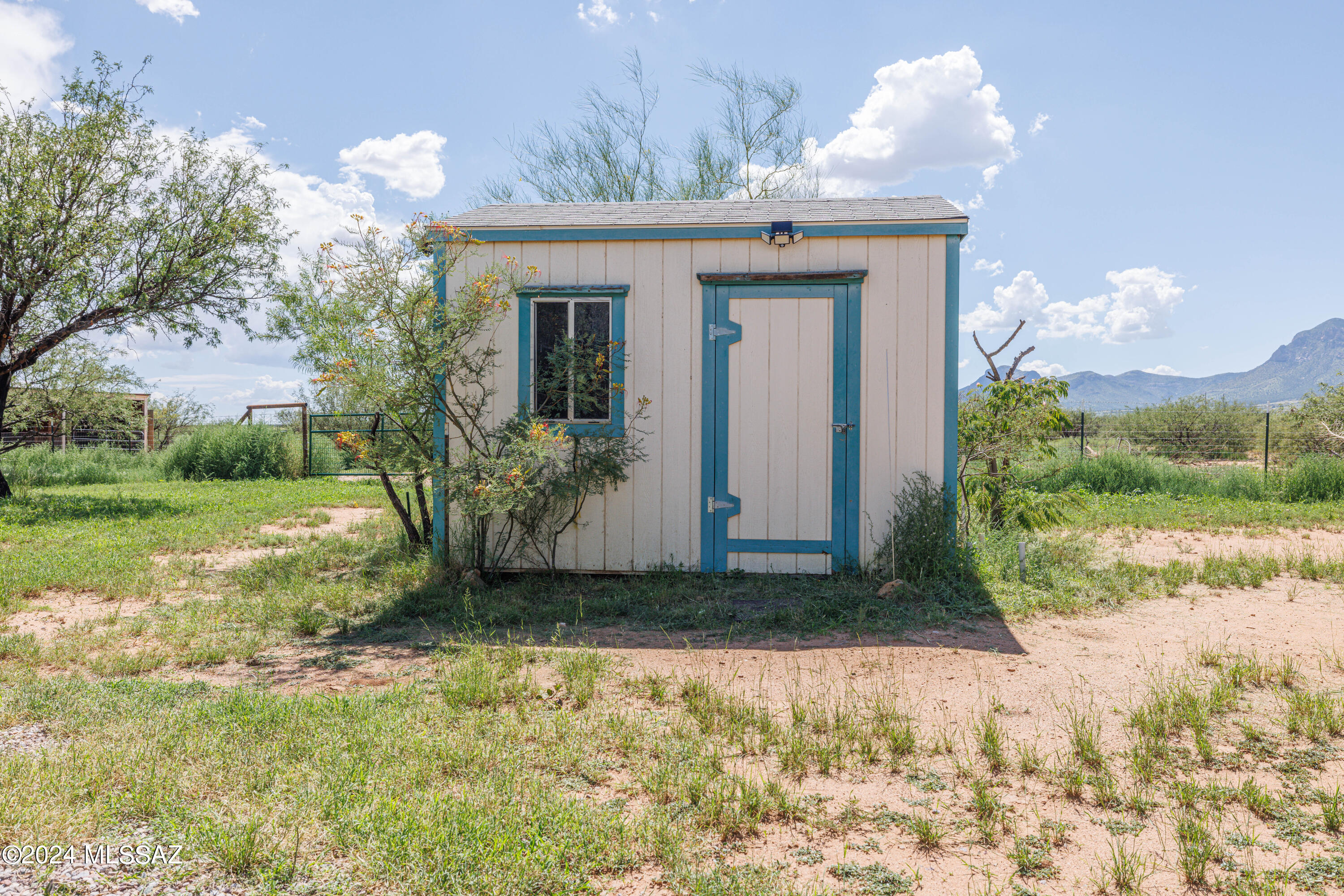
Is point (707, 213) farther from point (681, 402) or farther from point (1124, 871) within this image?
point (1124, 871)

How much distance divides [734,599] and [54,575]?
532 centimetres

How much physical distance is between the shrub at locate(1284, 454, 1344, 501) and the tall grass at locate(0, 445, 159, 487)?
64.2 ft

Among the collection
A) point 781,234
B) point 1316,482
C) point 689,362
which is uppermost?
point 781,234

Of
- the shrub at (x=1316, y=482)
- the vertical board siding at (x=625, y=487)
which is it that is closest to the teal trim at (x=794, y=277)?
the vertical board siding at (x=625, y=487)

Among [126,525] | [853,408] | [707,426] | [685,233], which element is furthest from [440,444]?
[126,525]

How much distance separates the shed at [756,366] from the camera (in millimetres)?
5734

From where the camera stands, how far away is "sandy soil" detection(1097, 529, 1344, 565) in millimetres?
6793

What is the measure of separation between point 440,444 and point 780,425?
2.70m

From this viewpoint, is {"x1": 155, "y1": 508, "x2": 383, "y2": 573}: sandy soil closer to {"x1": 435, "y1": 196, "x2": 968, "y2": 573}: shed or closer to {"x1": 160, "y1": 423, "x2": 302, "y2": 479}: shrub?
{"x1": 435, "y1": 196, "x2": 968, "y2": 573}: shed

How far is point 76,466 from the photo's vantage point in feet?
47.2

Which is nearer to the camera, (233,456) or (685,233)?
(685,233)

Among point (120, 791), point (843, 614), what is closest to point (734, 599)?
point (843, 614)

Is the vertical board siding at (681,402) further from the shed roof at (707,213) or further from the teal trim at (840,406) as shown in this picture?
the teal trim at (840,406)

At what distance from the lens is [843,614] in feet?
15.8
